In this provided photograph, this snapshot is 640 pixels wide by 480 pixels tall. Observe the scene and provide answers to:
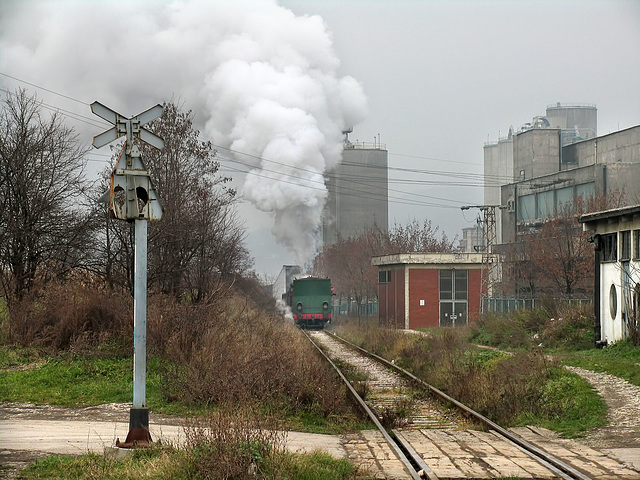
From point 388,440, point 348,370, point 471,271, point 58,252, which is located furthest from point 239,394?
point 471,271

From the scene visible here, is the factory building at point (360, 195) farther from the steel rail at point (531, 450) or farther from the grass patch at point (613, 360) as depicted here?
the steel rail at point (531, 450)

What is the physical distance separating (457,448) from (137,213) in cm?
534

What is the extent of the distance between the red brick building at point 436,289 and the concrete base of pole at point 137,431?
123 ft

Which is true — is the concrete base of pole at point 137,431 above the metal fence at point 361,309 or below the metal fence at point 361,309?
above

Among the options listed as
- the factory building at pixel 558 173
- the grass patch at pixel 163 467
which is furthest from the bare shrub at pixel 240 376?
the factory building at pixel 558 173

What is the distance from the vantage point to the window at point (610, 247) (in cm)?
2389

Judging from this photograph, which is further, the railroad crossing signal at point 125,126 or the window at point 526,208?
the window at point 526,208

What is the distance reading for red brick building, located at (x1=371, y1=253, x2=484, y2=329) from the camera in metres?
46.8

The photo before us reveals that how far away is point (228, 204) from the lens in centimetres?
2836

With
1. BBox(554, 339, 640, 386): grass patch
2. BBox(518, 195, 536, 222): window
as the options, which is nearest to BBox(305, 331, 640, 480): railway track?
BBox(554, 339, 640, 386): grass patch

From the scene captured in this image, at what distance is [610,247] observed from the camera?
2441cm

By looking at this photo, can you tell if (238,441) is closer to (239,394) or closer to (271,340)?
(239,394)

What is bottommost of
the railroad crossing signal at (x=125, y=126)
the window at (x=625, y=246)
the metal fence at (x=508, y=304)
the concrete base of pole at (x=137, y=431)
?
the concrete base of pole at (x=137, y=431)

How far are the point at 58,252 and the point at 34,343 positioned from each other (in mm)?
6656
